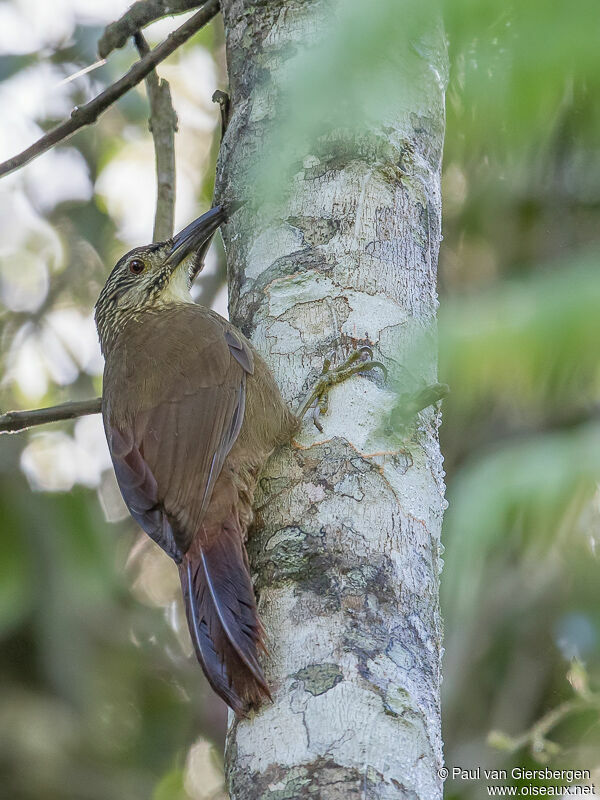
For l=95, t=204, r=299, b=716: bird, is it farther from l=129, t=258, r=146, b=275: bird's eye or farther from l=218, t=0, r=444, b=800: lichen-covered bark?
l=129, t=258, r=146, b=275: bird's eye

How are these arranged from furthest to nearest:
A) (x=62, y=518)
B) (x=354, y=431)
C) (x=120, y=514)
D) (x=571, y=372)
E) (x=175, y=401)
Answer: (x=120, y=514) → (x=62, y=518) → (x=175, y=401) → (x=354, y=431) → (x=571, y=372)

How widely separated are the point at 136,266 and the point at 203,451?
1.19 meters

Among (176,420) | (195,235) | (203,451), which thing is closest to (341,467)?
(203,451)

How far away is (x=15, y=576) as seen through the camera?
414cm

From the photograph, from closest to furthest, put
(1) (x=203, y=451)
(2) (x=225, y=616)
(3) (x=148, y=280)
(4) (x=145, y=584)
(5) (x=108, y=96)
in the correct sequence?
1. (2) (x=225, y=616)
2. (1) (x=203, y=451)
3. (5) (x=108, y=96)
4. (3) (x=148, y=280)
5. (4) (x=145, y=584)

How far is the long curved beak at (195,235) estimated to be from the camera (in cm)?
281

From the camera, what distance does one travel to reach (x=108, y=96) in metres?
2.92

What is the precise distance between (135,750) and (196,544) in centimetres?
252

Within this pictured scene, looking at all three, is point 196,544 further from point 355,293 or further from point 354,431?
point 355,293

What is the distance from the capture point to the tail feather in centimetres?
188

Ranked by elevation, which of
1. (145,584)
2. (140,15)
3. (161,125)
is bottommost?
(145,584)

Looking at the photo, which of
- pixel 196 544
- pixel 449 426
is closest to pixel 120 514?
pixel 449 426

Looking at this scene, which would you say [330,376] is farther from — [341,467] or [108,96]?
[108,96]

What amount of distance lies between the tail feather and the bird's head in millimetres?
1333
